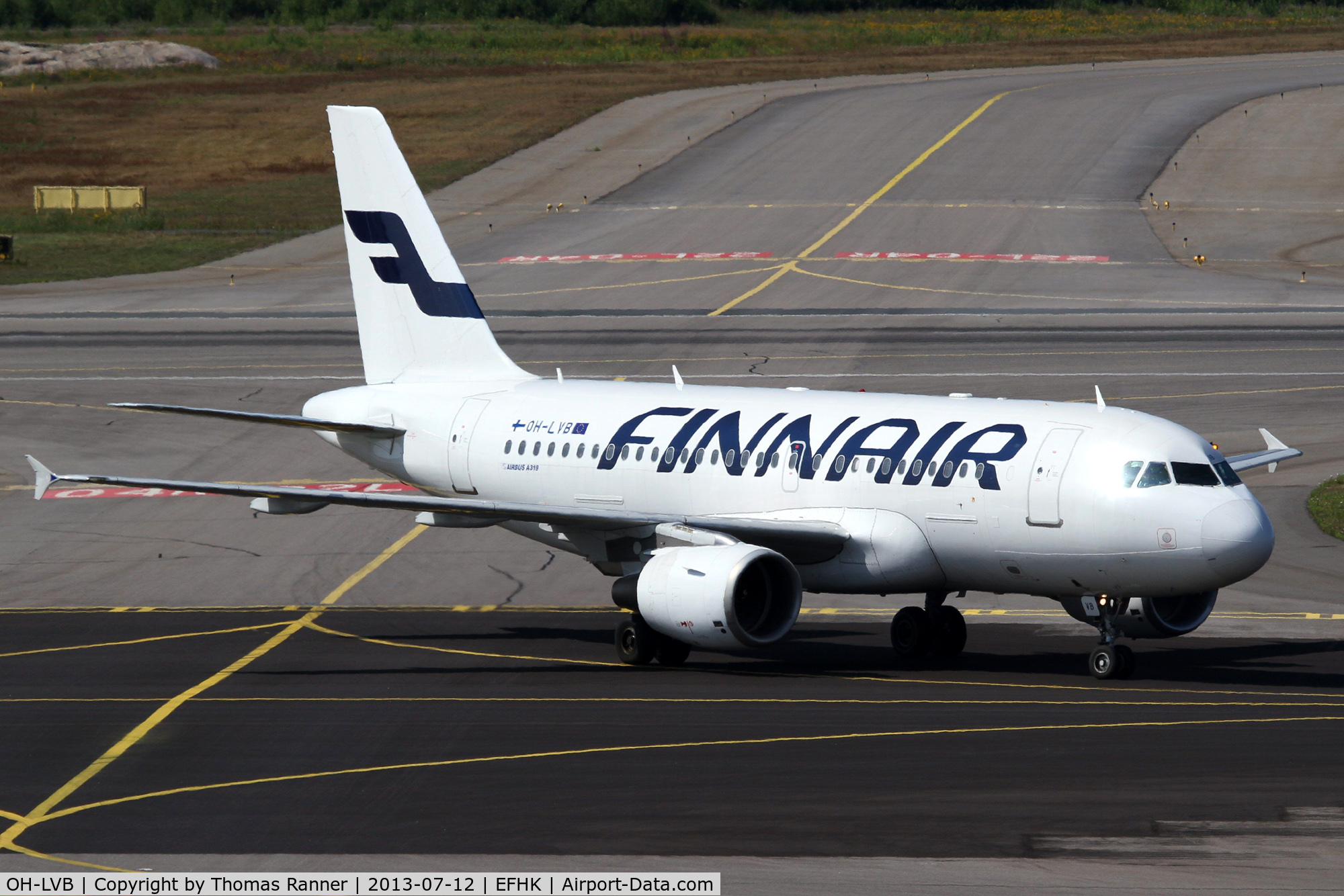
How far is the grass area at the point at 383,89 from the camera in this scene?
316 feet

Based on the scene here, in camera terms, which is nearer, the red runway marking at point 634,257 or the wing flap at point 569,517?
the wing flap at point 569,517

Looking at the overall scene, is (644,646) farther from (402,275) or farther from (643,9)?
(643,9)

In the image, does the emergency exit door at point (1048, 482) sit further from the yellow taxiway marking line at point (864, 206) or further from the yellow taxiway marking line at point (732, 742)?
the yellow taxiway marking line at point (864, 206)

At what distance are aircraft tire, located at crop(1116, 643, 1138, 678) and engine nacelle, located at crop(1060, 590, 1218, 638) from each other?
0.77 metres

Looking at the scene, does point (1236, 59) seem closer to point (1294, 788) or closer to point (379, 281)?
point (379, 281)

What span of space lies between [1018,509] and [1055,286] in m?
46.1

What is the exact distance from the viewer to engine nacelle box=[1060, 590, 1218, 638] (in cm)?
2933

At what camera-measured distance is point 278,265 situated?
8394cm

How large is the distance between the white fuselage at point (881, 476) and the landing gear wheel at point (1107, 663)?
1014 mm

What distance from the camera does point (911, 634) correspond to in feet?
102

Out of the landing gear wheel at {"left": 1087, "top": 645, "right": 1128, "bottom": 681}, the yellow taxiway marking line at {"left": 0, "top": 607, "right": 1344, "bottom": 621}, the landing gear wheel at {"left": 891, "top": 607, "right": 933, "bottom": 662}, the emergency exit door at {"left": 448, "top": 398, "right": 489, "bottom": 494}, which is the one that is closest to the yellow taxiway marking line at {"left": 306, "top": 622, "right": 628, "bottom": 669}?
the yellow taxiway marking line at {"left": 0, "top": 607, "right": 1344, "bottom": 621}

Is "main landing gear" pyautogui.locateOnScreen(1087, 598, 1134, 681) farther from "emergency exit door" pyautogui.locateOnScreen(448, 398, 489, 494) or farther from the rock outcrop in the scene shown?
the rock outcrop

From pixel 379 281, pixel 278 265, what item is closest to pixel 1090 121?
pixel 278 265
